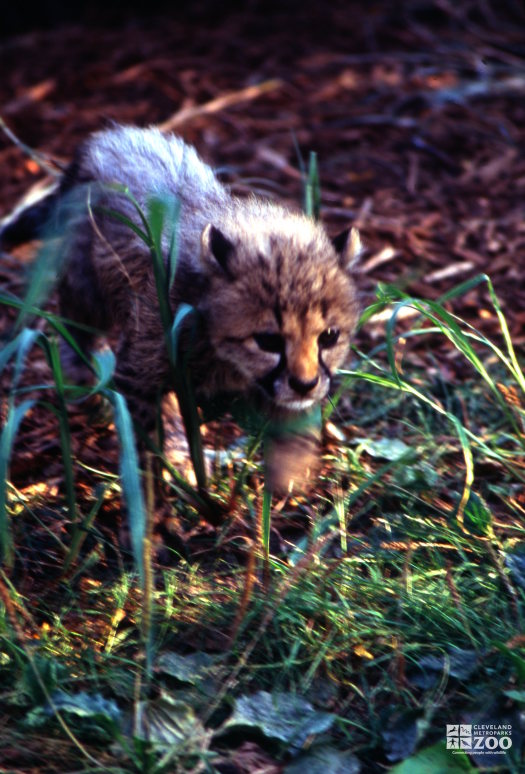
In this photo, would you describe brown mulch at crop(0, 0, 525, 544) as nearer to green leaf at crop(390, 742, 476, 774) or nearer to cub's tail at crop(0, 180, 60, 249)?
cub's tail at crop(0, 180, 60, 249)

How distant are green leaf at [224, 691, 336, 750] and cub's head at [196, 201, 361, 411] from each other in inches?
39.5

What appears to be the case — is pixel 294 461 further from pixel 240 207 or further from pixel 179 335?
pixel 240 207

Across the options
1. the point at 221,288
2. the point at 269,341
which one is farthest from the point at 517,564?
the point at 221,288

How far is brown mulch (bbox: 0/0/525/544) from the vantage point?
6.01m

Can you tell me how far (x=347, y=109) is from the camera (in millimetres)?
7660

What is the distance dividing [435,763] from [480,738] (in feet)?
0.54

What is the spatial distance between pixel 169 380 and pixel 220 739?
140 cm

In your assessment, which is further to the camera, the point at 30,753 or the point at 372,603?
the point at 372,603

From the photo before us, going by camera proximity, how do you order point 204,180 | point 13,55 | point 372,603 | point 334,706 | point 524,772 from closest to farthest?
point 524,772, point 334,706, point 372,603, point 204,180, point 13,55

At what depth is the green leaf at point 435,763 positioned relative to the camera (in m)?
2.50

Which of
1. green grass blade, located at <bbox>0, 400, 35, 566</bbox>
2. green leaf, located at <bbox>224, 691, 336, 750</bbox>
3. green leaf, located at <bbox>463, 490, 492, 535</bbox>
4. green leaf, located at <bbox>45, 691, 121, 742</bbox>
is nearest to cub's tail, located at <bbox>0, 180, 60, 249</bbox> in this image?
green grass blade, located at <bbox>0, 400, 35, 566</bbox>

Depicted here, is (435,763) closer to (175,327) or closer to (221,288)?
(175,327)

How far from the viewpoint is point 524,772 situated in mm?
2527

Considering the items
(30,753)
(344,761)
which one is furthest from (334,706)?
(30,753)
